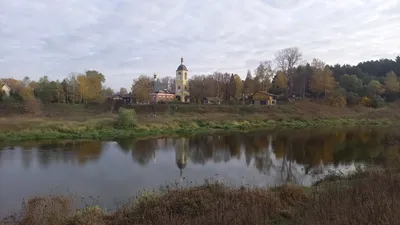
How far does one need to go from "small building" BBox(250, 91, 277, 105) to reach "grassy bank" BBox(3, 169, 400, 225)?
50.2 m

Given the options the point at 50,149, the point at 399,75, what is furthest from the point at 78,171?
the point at 399,75

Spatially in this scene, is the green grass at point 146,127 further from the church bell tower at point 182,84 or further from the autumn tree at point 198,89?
the church bell tower at point 182,84

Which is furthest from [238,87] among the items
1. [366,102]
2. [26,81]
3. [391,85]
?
[26,81]

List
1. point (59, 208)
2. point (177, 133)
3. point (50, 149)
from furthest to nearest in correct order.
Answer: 1. point (177, 133)
2. point (50, 149)
3. point (59, 208)

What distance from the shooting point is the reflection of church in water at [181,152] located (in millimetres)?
17797

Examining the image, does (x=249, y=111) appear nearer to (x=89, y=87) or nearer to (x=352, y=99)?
(x=352, y=99)

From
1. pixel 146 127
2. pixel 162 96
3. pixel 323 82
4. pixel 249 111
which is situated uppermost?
pixel 323 82

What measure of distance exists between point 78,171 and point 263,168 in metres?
9.23

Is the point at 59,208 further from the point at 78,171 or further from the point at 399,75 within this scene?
the point at 399,75

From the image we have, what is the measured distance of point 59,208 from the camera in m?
7.99

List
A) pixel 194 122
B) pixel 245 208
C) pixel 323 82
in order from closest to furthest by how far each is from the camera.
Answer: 1. pixel 245 208
2. pixel 194 122
3. pixel 323 82

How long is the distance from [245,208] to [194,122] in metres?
31.7

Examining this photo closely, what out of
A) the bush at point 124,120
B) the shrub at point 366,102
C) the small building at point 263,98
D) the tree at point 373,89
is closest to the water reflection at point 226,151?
the bush at point 124,120

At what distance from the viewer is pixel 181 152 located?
72.5 feet
